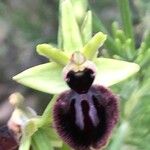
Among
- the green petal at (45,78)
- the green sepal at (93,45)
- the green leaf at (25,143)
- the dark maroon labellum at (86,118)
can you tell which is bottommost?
the green leaf at (25,143)

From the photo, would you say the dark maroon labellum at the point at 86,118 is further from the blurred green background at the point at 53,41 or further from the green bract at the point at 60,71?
the blurred green background at the point at 53,41

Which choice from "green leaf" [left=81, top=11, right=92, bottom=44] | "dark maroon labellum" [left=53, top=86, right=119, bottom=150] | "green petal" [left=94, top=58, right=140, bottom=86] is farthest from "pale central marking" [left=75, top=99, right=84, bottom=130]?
"green leaf" [left=81, top=11, right=92, bottom=44]

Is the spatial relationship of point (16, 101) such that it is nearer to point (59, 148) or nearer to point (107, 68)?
point (59, 148)

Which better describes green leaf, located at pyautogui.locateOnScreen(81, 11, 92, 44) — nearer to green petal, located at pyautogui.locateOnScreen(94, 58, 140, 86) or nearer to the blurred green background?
green petal, located at pyautogui.locateOnScreen(94, 58, 140, 86)

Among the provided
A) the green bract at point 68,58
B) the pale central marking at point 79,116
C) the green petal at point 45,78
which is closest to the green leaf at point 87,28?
the green bract at point 68,58

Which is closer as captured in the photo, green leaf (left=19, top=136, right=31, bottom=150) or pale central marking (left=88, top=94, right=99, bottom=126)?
pale central marking (left=88, top=94, right=99, bottom=126)

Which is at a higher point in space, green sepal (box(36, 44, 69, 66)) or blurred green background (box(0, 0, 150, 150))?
green sepal (box(36, 44, 69, 66))
